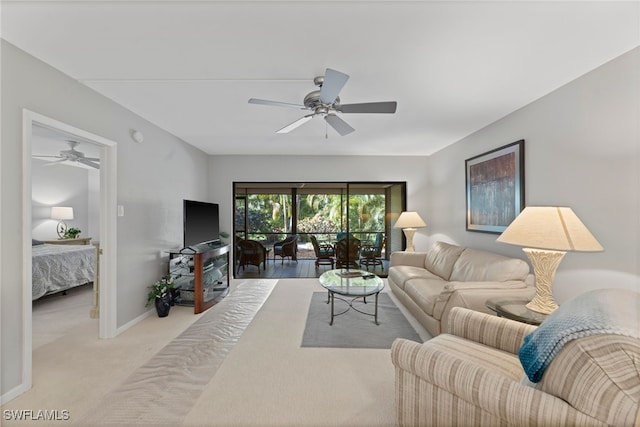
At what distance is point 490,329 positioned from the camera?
1.67 m

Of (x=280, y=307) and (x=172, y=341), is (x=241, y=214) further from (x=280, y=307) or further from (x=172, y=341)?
(x=172, y=341)

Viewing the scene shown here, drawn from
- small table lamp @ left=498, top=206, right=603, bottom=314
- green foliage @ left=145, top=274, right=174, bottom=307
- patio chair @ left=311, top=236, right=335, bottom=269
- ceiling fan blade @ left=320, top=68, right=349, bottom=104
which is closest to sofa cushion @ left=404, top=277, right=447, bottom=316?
small table lamp @ left=498, top=206, right=603, bottom=314

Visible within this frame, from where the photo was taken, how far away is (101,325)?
2688 millimetres

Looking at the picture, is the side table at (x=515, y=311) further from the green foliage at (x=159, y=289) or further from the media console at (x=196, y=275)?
the green foliage at (x=159, y=289)

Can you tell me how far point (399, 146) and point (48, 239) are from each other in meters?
7.59

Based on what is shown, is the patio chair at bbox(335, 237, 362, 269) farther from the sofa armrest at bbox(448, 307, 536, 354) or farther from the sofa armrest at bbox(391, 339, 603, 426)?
the sofa armrest at bbox(391, 339, 603, 426)

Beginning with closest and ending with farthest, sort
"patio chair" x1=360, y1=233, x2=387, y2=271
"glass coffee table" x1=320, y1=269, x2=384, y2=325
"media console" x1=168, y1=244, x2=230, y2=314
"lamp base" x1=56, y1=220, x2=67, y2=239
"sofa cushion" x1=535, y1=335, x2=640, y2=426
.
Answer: "sofa cushion" x1=535, y1=335, x2=640, y2=426 < "glass coffee table" x1=320, y1=269, x2=384, y2=325 < "media console" x1=168, y1=244, x2=230, y2=314 < "patio chair" x1=360, y1=233, x2=387, y2=271 < "lamp base" x1=56, y1=220, x2=67, y2=239

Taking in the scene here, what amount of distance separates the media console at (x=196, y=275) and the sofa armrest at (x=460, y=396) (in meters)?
2.81

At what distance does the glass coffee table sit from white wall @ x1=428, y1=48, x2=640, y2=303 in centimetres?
165

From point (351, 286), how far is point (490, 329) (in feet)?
5.50

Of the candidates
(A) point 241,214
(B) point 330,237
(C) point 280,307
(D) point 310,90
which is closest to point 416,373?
(D) point 310,90

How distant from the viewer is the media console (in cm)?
→ 343

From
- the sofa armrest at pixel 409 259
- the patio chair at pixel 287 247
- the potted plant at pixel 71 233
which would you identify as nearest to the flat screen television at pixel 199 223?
the patio chair at pixel 287 247

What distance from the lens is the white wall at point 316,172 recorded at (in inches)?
205
